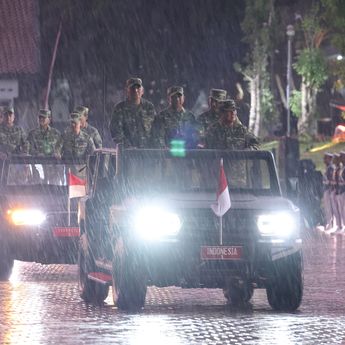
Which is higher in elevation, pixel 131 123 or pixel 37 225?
pixel 131 123

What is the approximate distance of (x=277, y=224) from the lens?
16.8 metres

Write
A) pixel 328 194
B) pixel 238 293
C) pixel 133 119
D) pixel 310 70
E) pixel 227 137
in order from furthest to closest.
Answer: pixel 310 70
pixel 328 194
pixel 133 119
pixel 227 137
pixel 238 293

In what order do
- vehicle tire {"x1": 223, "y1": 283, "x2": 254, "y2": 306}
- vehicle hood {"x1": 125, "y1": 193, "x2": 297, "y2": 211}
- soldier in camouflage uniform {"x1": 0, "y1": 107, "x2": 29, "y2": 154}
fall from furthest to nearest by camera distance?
1. soldier in camouflage uniform {"x1": 0, "y1": 107, "x2": 29, "y2": 154}
2. vehicle tire {"x1": 223, "y1": 283, "x2": 254, "y2": 306}
3. vehicle hood {"x1": 125, "y1": 193, "x2": 297, "y2": 211}

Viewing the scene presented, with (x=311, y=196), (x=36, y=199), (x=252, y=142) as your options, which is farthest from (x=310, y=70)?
(x=252, y=142)

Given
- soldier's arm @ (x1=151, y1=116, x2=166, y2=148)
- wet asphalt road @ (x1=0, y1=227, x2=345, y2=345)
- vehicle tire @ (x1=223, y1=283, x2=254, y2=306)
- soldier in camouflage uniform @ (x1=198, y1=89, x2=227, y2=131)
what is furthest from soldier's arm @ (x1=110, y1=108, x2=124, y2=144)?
vehicle tire @ (x1=223, y1=283, x2=254, y2=306)

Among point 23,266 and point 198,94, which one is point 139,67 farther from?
point 23,266

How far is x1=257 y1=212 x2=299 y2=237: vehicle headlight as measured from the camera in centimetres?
1673

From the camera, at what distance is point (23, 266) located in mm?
23734

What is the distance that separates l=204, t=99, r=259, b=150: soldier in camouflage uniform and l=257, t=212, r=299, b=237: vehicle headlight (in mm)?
1994

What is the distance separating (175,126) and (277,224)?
3.22 metres

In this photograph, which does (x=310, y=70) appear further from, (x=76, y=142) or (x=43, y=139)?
(x=76, y=142)

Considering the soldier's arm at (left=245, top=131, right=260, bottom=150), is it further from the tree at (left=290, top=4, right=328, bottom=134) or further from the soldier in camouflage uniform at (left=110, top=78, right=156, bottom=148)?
the tree at (left=290, top=4, right=328, bottom=134)

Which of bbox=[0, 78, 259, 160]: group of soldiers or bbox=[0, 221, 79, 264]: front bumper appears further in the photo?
bbox=[0, 221, 79, 264]: front bumper

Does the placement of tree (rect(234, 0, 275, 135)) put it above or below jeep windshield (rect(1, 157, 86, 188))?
above
